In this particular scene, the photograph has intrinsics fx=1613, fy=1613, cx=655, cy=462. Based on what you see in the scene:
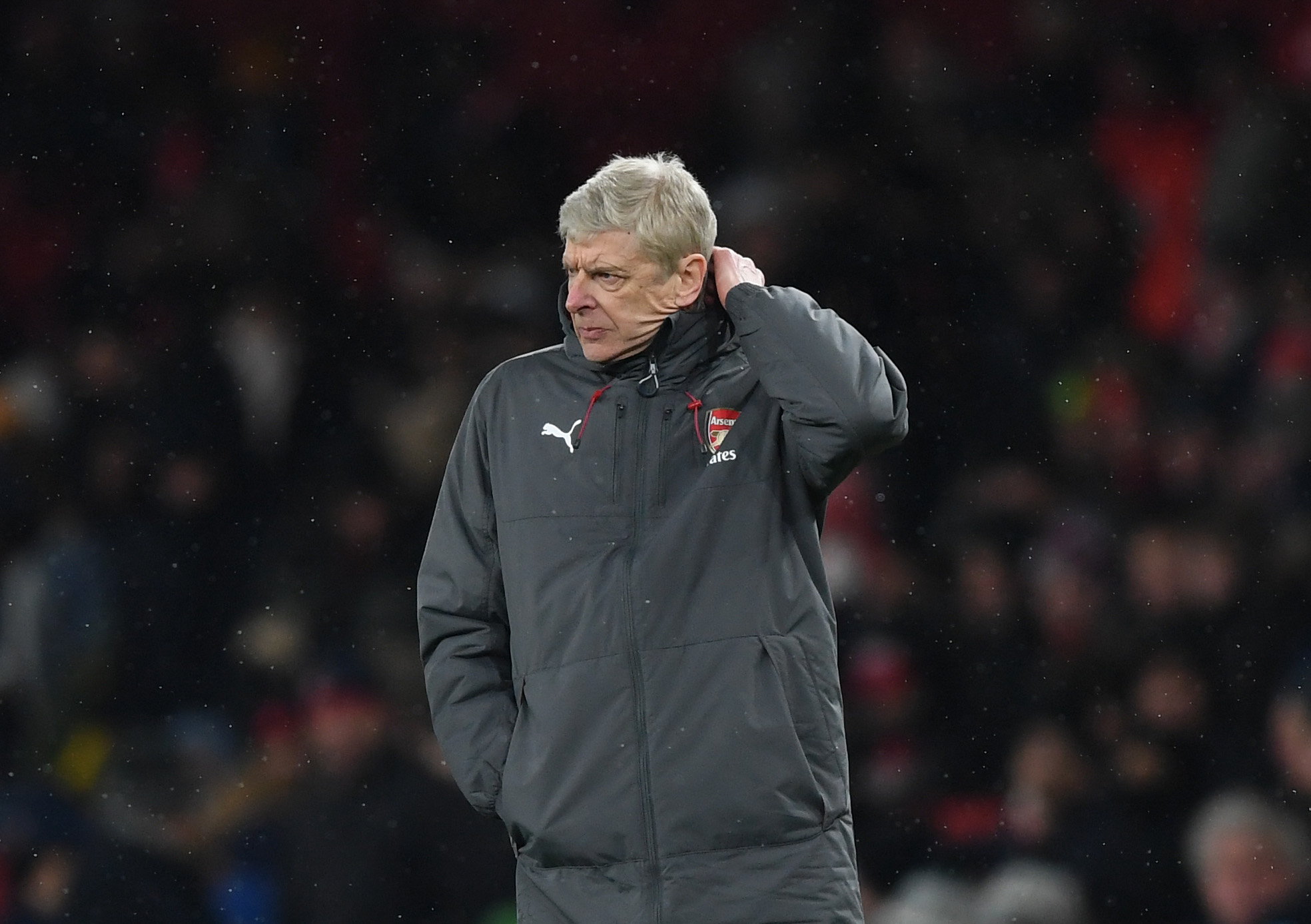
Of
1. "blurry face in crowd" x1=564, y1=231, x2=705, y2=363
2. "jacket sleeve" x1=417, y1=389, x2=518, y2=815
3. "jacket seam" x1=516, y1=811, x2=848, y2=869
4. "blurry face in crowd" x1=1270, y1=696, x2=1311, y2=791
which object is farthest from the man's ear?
"blurry face in crowd" x1=1270, y1=696, x2=1311, y2=791

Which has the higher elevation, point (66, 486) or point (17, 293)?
point (17, 293)

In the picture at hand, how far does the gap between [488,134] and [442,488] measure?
2.88 metres

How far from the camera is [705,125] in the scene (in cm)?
452

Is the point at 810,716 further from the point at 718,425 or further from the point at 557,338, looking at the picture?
the point at 557,338

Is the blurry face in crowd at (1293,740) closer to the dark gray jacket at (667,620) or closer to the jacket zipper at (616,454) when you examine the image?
the dark gray jacket at (667,620)

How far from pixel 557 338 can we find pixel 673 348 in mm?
2563

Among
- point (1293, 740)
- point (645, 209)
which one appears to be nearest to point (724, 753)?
point (645, 209)

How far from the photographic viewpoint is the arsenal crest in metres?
1.73

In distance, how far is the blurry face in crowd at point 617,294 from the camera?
173 centimetres

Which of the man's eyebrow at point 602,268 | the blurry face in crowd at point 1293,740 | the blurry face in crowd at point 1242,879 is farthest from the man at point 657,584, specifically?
the blurry face in crowd at point 1293,740

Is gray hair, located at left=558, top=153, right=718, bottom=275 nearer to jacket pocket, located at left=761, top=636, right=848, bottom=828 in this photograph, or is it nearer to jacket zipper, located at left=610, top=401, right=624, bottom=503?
jacket zipper, located at left=610, top=401, right=624, bottom=503

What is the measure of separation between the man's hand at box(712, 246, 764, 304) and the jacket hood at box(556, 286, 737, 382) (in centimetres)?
4

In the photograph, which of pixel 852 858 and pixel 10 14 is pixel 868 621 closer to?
pixel 852 858

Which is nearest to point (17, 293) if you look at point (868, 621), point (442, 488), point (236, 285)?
point (236, 285)
